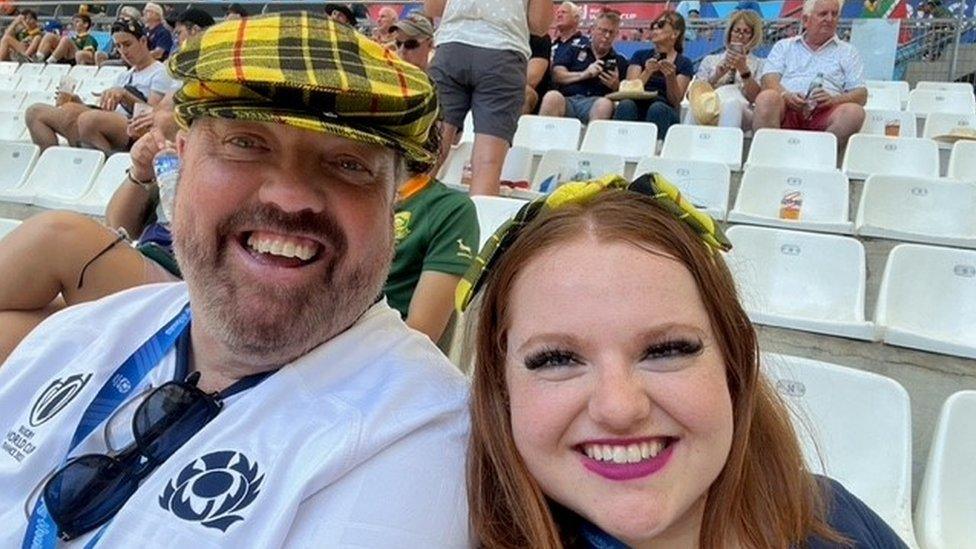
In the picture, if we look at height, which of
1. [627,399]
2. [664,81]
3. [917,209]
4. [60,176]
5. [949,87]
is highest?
[627,399]

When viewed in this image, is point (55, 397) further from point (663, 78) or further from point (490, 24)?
point (663, 78)

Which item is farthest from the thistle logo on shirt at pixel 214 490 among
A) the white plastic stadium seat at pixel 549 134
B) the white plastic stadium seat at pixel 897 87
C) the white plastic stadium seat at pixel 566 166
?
the white plastic stadium seat at pixel 897 87

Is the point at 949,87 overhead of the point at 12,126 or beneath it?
overhead

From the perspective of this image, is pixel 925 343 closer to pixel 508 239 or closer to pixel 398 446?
pixel 508 239

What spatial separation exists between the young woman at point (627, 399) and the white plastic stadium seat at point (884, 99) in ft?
17.9

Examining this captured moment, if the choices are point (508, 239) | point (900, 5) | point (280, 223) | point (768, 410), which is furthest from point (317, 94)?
point (900, 5)

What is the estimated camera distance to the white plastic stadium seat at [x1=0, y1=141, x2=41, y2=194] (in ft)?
14.6

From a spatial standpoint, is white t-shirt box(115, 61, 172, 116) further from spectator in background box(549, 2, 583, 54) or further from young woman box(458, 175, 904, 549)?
young woman box(458, 175, 904, 549)

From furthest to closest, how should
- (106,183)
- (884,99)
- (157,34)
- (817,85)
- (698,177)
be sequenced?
(157,34) < (884,99) < (817,85) < (106,183) < (698,177)

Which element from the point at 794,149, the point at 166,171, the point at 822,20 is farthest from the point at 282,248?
the point at 822,20

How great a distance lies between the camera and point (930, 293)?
93.0 inches

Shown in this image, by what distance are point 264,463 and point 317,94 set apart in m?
0.41

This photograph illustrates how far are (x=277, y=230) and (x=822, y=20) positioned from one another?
457 cm

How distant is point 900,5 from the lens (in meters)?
8.18
